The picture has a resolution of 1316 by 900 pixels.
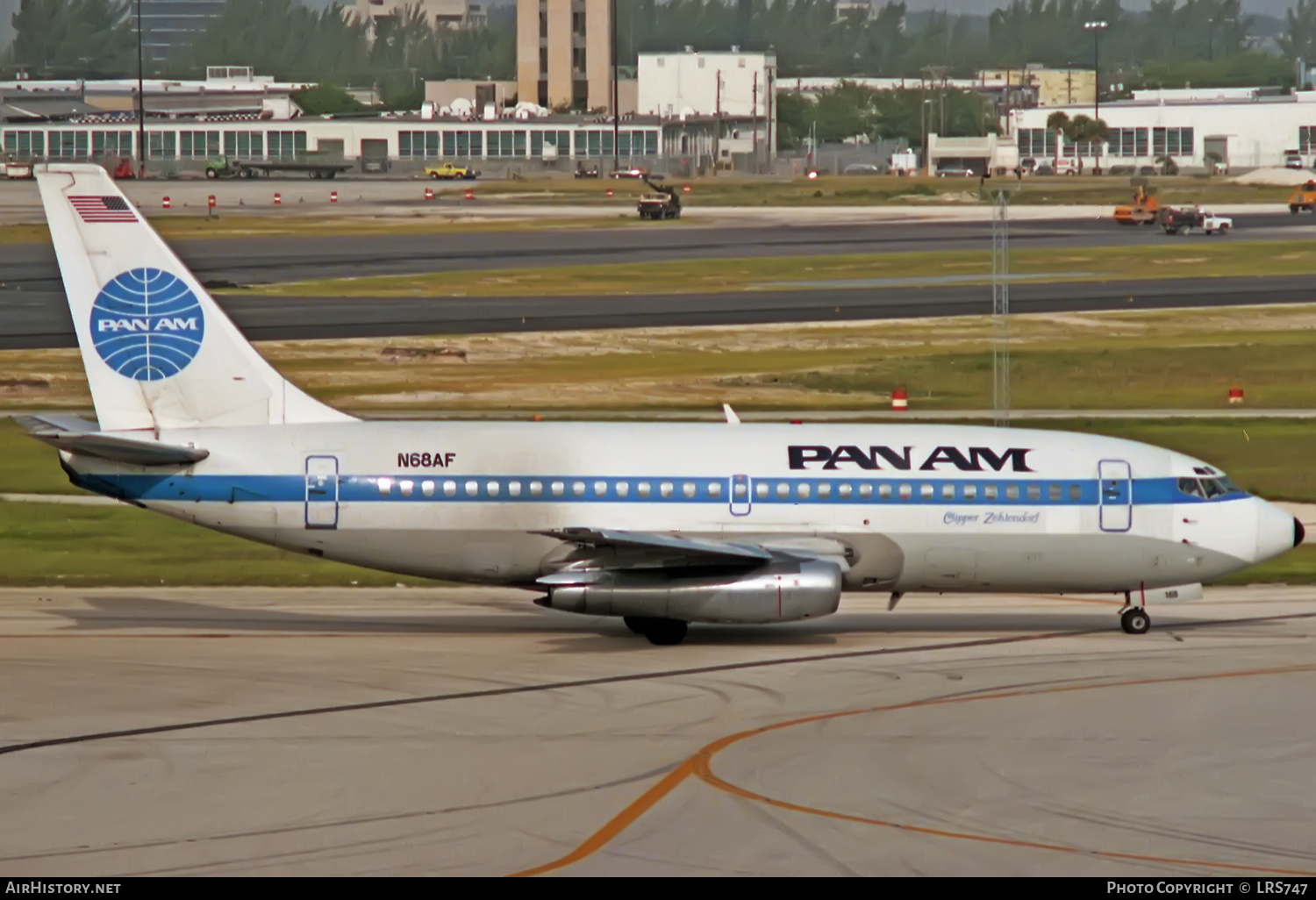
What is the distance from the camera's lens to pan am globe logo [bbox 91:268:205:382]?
32375mm

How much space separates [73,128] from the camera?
151m

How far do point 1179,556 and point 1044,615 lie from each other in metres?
3.80

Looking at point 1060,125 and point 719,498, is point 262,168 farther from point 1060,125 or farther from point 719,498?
point 719,498

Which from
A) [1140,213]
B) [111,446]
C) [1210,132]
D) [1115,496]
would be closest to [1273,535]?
[1115,496]

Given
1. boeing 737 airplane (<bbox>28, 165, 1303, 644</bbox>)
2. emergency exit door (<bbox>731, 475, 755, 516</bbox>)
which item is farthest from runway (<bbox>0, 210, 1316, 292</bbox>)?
emergency exit door (<bbox>731, 475, 755, 516</bbox>)

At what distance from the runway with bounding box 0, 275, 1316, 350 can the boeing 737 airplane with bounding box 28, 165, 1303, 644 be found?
44.0 meters

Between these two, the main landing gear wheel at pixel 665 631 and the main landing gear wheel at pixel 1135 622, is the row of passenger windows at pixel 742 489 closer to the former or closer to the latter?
the main landing gear wheel at pixel 665 631

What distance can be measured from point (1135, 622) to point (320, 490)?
15432 mm

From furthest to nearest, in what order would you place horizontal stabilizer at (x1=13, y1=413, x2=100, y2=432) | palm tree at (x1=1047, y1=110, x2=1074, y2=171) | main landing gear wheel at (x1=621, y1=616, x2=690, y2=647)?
1. palm tree at (x1=1047, y1=110, x2=1074, y2=171)
2. main landing gear wheel at (x1=621, y1=616, x2=690, y2=647)
3. horizontal stabilizer at (x1=13, y1=413, x2=100, y2=432)

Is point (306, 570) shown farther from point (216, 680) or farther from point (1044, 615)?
point (1044, 615)

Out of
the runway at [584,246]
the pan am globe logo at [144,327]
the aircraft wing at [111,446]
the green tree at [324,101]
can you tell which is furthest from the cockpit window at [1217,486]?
the green tree at [324,101]

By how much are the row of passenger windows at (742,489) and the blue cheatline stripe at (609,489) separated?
2 cm

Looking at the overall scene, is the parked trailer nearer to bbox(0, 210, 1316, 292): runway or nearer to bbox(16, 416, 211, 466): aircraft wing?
bbox(0, 210, 1316, 292): runway
